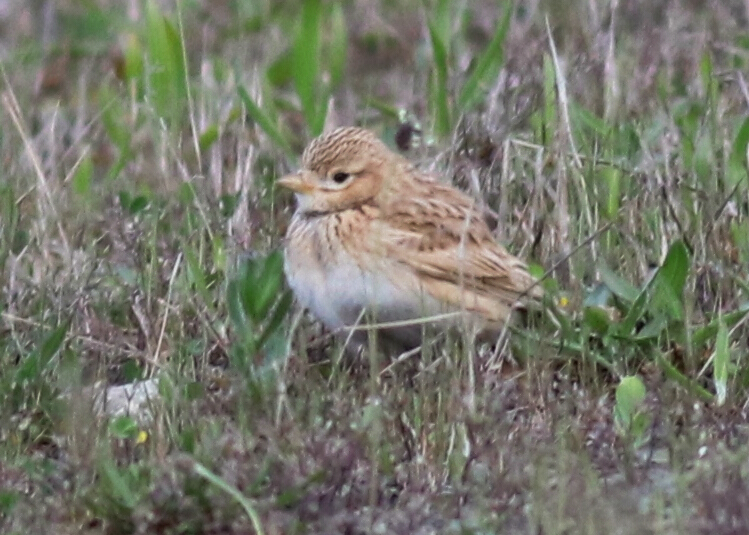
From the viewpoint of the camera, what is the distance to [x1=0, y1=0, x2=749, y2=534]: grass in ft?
13.1

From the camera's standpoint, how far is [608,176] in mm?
5879

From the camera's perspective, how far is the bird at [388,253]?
5.20 metres

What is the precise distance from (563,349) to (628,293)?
1.11 feet

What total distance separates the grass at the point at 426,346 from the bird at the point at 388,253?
4.9 inches

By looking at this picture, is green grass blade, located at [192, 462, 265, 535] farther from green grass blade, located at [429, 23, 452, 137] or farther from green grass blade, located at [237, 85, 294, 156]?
green grass blade, located at [429, 23, 452, 137]

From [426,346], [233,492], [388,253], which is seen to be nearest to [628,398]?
[426,346]

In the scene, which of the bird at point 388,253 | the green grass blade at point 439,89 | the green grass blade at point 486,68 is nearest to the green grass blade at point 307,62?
the green grass blade at point 439,89

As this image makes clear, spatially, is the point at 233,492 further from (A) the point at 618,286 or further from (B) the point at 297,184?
(B) the point at 297,184

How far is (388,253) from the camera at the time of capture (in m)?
5.33

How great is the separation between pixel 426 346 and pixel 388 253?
0.51m

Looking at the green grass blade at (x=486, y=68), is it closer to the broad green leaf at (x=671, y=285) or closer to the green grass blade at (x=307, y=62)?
the green grass blade at (x=307, y=62)

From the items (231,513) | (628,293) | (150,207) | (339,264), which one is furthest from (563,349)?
(150,207)

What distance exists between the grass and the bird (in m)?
0.12

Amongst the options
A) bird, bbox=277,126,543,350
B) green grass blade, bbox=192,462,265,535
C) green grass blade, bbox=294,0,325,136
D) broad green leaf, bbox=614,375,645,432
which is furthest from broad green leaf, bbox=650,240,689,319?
green grass blade, bbox=294,0,325,136
